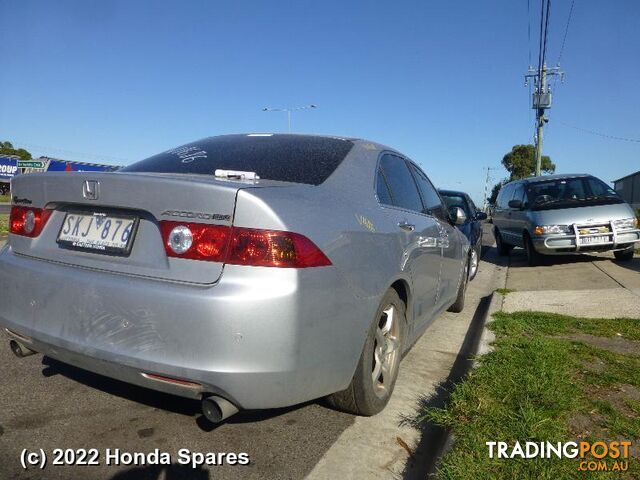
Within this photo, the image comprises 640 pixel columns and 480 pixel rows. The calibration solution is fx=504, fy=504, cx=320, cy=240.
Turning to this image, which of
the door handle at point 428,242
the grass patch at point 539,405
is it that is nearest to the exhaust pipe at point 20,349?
the grass patch at point 539,405

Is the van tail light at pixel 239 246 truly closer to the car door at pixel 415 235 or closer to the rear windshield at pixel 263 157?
the rear windshield at pixel 263 157

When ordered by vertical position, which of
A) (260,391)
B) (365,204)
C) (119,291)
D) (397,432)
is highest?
(365,204)

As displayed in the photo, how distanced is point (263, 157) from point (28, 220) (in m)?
1.31

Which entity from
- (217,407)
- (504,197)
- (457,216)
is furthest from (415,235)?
(504,197)

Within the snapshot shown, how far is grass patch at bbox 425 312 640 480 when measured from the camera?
2.23 metres

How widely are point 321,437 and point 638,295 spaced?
4944 millimetres

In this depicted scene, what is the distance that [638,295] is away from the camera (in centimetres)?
590

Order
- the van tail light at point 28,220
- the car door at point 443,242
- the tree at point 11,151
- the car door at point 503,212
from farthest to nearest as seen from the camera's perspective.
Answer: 1. the tree at point 11,151
2. the car door at point 503,212
3. the car door at point 443,242
4. the van tail light at point 28,220

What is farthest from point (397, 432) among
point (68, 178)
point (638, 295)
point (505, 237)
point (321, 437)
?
point (505, 237)

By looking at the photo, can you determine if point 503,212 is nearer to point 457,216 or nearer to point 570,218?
point 570,218

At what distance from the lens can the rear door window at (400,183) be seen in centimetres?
344

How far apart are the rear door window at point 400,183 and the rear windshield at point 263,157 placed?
387 mm


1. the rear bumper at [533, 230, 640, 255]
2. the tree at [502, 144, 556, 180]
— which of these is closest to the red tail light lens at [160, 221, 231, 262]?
the rear bumper at [533, 230, 640, 255]

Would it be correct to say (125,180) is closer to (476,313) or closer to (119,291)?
(119,291)
